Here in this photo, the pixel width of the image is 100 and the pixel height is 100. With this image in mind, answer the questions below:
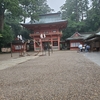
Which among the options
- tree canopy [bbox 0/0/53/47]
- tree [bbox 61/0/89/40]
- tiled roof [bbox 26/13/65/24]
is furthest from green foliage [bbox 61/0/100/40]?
tree canopy [bbox 0/0/53/47]

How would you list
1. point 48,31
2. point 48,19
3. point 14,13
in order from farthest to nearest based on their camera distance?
point 48,19 → point 48,31 → point 14,13

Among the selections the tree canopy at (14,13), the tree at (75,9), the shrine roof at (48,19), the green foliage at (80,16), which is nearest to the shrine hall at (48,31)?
the shrine roof at (48,19)

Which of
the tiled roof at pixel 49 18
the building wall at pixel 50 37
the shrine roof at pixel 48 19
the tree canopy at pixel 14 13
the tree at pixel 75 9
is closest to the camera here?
the tree canopy at pixel 14 13

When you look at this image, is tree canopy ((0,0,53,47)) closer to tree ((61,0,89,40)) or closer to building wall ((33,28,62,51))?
building wall ((33,28,62,51))

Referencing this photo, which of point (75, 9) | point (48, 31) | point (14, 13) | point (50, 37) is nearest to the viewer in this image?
point (14, 13)

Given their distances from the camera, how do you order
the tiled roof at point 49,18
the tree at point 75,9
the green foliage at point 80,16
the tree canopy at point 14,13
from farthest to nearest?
1. the tree at point 75,9
2. the green foliage at point 80,16
3. the tiled roof at point 49,18
4. the tree canopy at point 14,13

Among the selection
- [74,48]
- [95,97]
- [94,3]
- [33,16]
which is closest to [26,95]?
[95,97]

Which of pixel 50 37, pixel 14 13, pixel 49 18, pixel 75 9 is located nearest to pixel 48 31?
pixel 50 37

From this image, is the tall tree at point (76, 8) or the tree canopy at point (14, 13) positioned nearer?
the tree canopy at point (14, 13)

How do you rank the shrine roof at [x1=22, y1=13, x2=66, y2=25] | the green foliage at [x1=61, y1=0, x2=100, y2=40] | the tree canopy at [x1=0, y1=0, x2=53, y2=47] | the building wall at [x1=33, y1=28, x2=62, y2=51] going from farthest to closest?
the green foliage at [x1=61, y1=0, x2=100, y2=40] < the shrine roof at [x1=22, y1=13, x2=66, y2=25] < the building wall at [x1=33, y1=28, x2=62, y2=51] < the tree canopy at [x1=0, y1=0, x2=53, y2=47]

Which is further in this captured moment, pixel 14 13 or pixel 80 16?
pixel 80 16

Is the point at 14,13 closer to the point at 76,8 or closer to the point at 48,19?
the point at 48,19

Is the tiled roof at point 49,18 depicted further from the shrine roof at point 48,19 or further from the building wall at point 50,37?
the building wall at point 50,37

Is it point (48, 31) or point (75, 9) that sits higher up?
point (75, 9)
